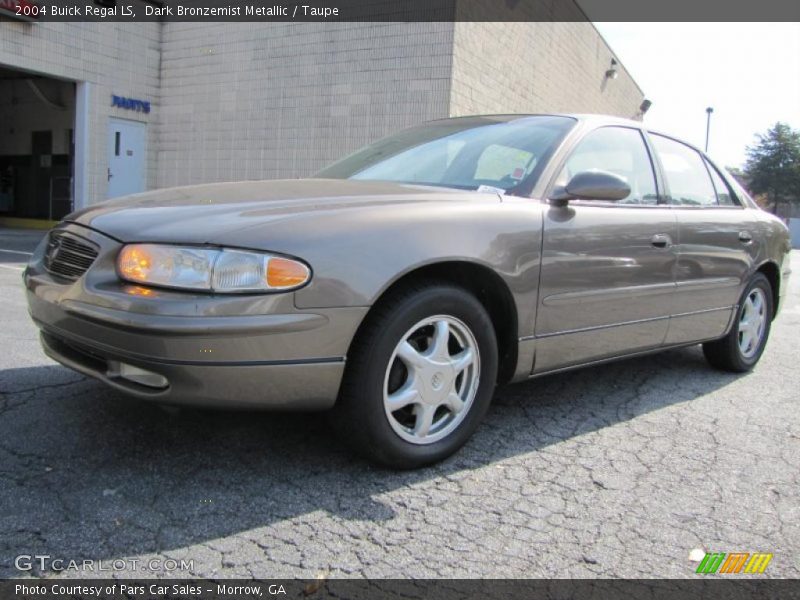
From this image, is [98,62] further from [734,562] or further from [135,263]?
[734,562]

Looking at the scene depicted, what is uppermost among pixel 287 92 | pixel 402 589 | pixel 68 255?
pixel 287 92

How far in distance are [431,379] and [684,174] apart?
98.4 inches

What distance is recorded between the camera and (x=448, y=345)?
2.73 metres

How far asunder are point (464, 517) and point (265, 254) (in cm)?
112

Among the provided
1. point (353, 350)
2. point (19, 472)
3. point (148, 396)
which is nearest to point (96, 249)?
point (148, 396)

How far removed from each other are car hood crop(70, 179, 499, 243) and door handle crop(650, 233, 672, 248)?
1081 mm

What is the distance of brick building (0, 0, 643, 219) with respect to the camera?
40.4 ft

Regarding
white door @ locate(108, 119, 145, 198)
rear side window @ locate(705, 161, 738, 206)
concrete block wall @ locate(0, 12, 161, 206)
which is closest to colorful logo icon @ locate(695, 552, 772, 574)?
rear side window @ locate(705, 161, 738, 206)

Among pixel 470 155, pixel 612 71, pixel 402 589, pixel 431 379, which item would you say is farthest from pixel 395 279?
pixel 612 71

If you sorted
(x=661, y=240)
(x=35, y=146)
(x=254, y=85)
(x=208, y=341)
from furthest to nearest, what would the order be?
1. (x=35, y=146)
2. (x=254, y=85)
3. (x=661, y=240)
4. (x=208, y=341)

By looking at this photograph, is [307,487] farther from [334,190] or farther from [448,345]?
[334,190]

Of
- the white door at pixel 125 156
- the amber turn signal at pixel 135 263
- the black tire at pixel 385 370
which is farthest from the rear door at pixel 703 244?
the white door at pixel 125 156

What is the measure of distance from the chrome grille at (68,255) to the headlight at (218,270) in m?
0.36

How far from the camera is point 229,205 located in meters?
2.48
